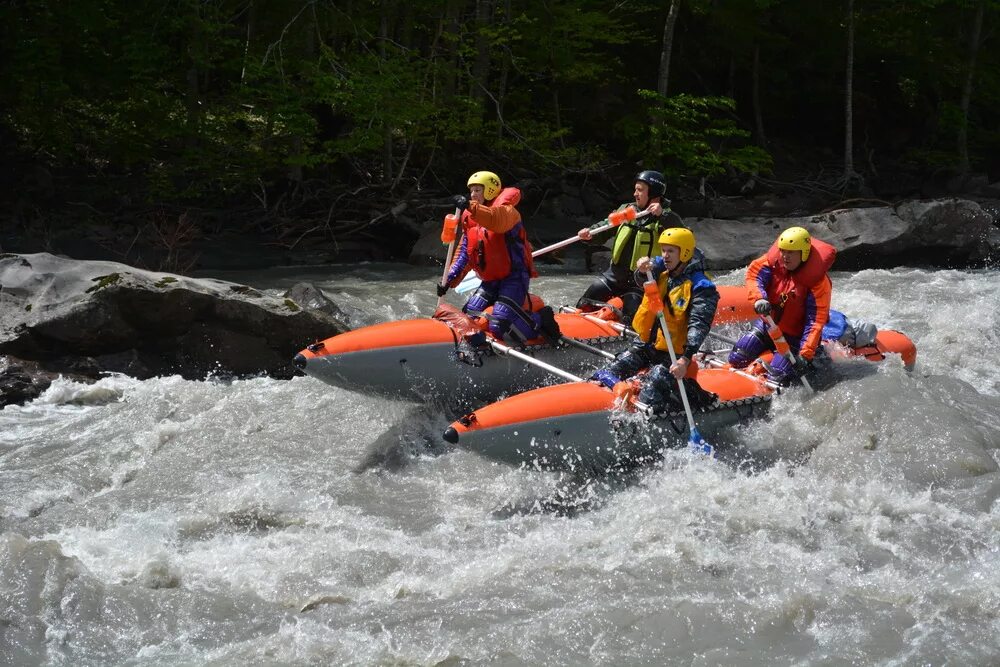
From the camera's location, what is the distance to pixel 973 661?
4.24 meters

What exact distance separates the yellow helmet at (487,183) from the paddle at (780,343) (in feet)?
6.83

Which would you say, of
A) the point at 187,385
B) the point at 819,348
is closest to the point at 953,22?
the point at 819,348

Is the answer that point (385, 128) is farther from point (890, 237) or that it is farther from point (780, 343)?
point (780, 343)

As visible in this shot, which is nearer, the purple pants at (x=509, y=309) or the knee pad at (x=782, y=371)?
the knee pad at (x=782, y=371)

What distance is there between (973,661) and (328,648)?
2659 mm

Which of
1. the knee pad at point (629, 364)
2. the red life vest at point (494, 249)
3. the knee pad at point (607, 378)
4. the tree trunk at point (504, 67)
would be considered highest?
the tree trunk at point (504, 67)

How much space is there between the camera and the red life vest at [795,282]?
697 centimetres

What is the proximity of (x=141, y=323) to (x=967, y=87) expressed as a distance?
1550 cm

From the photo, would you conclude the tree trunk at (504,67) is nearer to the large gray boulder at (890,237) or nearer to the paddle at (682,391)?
the large gray boulder at (890,237)

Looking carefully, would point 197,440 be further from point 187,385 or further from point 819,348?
point 819,348

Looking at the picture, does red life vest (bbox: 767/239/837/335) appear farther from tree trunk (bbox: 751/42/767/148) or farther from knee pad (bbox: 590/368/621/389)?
tree trunk (bbox: 751/42/767/148)

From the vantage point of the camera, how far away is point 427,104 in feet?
46.3

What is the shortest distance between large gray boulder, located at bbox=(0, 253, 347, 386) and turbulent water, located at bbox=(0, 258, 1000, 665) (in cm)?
45

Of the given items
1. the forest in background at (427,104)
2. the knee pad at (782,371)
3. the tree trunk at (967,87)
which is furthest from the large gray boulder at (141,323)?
the tree trunk at (967,87)
